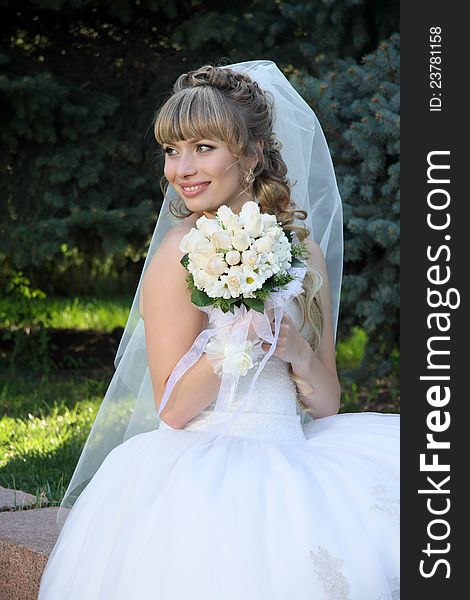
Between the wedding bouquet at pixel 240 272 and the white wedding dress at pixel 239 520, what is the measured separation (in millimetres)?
257

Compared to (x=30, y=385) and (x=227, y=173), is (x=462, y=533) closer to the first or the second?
(x=227, y=173)

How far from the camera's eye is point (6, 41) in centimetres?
675

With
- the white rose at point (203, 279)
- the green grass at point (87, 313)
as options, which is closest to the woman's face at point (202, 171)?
the white rose at point (203, 279)

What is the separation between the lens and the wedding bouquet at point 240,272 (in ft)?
7.87

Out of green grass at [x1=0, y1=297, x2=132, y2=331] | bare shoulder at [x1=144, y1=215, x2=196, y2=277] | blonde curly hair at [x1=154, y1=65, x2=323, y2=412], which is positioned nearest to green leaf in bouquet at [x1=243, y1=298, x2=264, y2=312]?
bare shoulder at [x1=144, y1=215, x2=196, y2=277]

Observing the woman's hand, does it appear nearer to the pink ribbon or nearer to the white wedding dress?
the pink ribbon

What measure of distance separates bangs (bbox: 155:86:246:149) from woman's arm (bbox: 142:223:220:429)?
12.0 inches

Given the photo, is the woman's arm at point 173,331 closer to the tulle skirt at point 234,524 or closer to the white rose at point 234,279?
the tulle skirt at point 234,524

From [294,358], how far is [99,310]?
22.5ft

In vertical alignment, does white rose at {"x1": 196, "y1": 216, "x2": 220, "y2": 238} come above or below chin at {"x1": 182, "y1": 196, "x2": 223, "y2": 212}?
below

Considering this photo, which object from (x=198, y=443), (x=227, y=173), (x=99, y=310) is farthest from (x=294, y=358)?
(x=99, y=310)

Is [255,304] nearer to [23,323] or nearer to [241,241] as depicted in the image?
[241,241]

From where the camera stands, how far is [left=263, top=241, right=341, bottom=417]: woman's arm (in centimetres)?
267

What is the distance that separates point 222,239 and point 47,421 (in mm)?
3335
